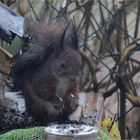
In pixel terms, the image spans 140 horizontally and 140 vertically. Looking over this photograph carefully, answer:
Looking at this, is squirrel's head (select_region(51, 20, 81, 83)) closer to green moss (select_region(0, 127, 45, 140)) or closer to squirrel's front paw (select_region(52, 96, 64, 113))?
squirrel's front paw (select_region(52, 96, 64, 113))

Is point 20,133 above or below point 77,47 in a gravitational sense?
below

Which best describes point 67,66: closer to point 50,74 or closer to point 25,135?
point 50,74

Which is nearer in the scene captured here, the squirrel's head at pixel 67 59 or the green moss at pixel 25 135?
the green moss at pixel 25 135

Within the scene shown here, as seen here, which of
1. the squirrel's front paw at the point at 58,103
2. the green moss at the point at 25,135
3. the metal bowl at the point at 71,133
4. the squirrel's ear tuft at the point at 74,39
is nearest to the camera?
the metal bowl at the point at 71,133

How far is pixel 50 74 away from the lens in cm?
267

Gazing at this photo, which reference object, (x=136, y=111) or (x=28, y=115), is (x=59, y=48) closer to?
(x=28, y=115)

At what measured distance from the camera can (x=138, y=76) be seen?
5598mm

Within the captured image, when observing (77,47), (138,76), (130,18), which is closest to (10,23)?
(77,47)

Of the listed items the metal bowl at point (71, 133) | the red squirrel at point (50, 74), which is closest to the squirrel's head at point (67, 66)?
the red squirrel at point (50, 74)

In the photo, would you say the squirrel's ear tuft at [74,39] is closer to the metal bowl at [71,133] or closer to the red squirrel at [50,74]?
the red squirrel at [50,74]

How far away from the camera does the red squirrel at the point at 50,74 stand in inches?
103

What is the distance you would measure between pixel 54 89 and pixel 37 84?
0.29ft

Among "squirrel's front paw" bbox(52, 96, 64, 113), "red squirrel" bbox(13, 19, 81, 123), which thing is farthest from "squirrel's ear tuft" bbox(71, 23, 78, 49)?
"squirrel's front paw" bbox(52, 96, 64, 113)

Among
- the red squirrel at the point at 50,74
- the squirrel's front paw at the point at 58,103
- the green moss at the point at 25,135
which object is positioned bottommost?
the green moss at the point at 25,135
